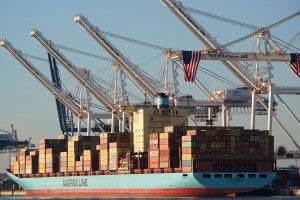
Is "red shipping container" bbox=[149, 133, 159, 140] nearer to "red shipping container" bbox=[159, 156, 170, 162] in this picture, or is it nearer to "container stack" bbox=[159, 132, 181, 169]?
"container stack" bbox=[159, 132, 181, 169]

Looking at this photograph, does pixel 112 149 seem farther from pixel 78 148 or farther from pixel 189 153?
pixel 189 153

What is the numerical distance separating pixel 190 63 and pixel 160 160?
9985 millimetres

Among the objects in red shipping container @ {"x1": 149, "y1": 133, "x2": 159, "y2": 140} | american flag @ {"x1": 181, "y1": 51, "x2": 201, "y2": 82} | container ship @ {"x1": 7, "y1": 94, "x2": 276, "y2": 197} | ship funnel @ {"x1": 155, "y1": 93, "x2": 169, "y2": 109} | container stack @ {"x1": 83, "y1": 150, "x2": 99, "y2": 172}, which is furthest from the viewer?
container stack @ {"x1": 83, "y1": 150, "x2": 99, "y2": 172}

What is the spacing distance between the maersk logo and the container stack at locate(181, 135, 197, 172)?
20.4m

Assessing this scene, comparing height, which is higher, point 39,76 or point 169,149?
point 39,76

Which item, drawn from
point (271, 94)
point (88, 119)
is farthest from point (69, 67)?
point (271, 94)

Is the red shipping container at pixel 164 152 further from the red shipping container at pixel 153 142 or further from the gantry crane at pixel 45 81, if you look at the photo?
the gantry crane at pixel 45 81

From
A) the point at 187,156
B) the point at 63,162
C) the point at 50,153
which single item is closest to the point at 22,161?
the point at 50,153

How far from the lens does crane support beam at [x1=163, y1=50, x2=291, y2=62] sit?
316ft

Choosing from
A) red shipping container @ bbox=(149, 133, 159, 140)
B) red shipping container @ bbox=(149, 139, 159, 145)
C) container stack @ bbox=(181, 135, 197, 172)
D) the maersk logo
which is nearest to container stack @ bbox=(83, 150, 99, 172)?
the maersk logo

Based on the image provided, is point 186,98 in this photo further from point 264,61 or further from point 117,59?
point 264,61

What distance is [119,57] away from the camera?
378ft

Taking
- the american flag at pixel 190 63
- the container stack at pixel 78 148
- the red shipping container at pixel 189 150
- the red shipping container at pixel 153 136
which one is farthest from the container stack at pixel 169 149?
the container stack at pixel 78 148

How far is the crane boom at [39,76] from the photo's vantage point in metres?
129
